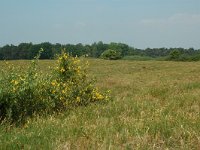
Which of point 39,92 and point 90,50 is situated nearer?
point 39,92

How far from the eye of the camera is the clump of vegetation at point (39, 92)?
7289 mm

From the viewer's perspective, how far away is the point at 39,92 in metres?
7.70

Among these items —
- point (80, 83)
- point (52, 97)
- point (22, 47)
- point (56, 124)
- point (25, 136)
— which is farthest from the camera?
point (22, 47)

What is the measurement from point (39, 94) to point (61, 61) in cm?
271

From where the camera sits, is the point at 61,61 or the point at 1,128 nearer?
the point at 1,128

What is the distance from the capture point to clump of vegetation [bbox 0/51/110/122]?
7.29 metres

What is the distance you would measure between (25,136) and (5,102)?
2.23m

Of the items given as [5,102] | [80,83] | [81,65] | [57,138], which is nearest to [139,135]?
[57,138]

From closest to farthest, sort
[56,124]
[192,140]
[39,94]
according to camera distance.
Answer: [192,140], [56,124], [39,94]

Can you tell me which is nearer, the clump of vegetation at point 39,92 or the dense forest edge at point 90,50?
the clump of vegetation at point 39,92

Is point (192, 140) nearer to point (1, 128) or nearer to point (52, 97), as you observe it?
point (1, 128)

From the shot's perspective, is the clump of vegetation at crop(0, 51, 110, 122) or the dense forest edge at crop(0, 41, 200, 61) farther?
the dense forest edge at crop(0, 41, 200, 61)

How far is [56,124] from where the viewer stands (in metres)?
5.98

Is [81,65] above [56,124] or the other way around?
above
